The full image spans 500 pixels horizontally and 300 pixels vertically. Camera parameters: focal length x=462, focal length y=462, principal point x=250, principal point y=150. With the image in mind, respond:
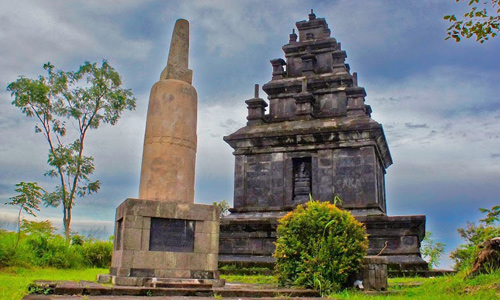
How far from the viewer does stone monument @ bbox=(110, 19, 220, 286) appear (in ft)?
27.5

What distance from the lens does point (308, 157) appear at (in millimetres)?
17344

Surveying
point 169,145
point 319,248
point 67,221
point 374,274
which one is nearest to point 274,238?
point 319,248

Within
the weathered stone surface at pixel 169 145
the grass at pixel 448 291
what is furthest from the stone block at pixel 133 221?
the grass at pixel 448 291

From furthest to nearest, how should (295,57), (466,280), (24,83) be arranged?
(24,83) < (295,57) < (466,280)

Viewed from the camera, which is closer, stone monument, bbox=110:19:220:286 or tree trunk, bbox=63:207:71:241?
stone monument, bbox=110:19:220:286

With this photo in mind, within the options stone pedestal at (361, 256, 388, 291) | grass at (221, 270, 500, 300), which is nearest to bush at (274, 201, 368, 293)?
stone pedestal at (361, 256, 388, 291)

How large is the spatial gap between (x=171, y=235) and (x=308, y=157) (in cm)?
944

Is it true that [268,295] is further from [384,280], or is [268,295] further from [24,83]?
[24,83]

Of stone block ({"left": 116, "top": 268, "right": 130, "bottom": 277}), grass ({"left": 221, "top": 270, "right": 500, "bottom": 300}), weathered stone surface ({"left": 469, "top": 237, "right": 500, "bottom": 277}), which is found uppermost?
weathered stone surface ({"left": 469, "top": 237, "right": 500, "bottom": 277})

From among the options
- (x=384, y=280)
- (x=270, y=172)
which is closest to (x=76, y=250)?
(x=270, y=172)

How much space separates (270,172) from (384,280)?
9.15m

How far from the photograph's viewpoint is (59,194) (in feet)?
76.5

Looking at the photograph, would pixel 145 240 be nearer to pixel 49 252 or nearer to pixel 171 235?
pixel 171 235

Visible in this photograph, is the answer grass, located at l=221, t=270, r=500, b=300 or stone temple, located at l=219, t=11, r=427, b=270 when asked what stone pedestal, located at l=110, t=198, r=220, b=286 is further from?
stone temple, located at l=219, t=11, r=427, b=270
